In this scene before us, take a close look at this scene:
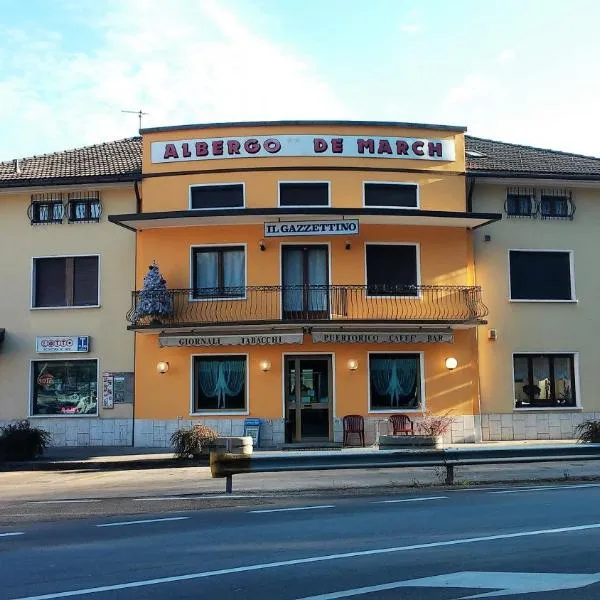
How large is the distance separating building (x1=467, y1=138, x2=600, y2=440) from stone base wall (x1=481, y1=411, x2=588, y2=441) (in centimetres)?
3

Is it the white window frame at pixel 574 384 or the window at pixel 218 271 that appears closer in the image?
the window at pixel 218 271

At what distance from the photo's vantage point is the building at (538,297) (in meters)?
22.4

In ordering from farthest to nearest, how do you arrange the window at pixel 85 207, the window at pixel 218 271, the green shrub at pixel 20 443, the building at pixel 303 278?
the window at pixel 85 207 < the window at pixel 218 271 < the building at pixel 303 278 < the green shrub at pixel 20 443

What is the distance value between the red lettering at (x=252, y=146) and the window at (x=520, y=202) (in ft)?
24.8

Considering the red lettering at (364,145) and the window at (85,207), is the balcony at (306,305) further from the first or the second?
the red lettering at (364,145)

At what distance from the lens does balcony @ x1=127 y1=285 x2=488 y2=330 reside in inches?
831

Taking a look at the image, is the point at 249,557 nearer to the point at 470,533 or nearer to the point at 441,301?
the point at 470,533

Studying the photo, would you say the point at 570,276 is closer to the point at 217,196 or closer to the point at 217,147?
the point at 217,196

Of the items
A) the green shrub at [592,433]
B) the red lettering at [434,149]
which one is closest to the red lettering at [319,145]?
the red lettering at [434,149]

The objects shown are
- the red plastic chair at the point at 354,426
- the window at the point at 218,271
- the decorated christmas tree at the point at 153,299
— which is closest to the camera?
the decorated christmas tree at the point at 153,299

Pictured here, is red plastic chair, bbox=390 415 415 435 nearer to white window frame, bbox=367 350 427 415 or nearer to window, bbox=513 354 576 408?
white window frame, bbox=367 350 427 415

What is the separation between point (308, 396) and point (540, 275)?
25.8 feet

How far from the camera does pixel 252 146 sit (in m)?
22.0

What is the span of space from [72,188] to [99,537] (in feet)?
52.2
